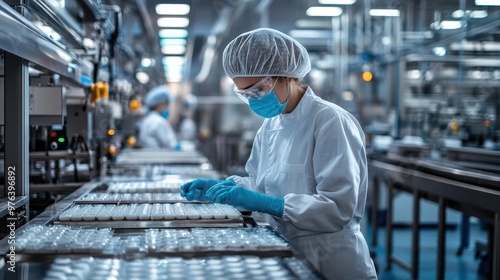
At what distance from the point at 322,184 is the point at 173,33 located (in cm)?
591

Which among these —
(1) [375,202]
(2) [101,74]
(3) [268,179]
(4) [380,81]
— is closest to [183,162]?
(2) [101,74]

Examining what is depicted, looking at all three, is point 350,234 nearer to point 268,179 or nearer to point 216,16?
point 268,179

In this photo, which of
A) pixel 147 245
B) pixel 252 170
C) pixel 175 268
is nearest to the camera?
pixel 175 268

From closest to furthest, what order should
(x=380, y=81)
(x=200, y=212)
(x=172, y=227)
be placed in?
(x=172, y=227), (x=200, y=212), (x=380, y=81)

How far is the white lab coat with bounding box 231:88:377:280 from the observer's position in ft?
5.34

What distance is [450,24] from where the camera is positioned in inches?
194

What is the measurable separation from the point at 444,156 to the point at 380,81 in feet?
12.9

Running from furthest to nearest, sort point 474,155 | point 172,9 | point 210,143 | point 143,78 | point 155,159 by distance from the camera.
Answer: point 210,143 < point 143,78 < point 172,9 < point 155,159 < point 474,155

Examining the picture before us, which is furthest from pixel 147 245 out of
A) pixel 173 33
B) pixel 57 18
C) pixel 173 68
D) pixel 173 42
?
pixel 173 68

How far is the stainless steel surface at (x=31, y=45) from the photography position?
5.07 ft

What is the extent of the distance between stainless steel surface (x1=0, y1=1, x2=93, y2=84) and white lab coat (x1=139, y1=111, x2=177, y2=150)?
3.46 m

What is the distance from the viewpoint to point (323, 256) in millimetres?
1751

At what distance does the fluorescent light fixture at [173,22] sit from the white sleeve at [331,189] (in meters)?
4.64

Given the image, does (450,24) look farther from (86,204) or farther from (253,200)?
(86,204)
